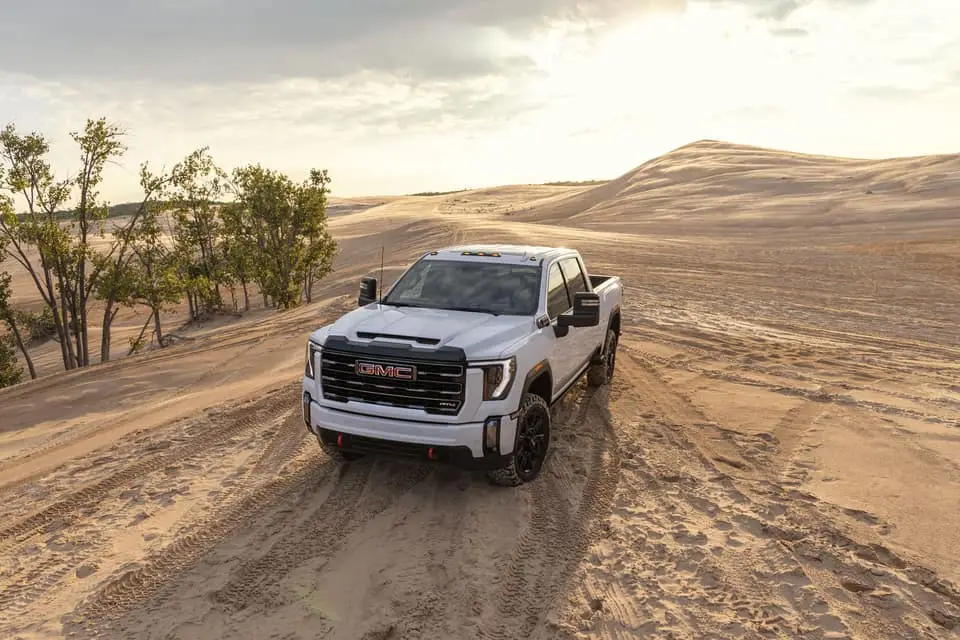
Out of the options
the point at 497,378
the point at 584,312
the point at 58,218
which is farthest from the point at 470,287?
the point at 58,218

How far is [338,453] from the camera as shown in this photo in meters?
6.45

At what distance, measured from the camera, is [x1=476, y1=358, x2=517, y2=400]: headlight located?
5508 mm

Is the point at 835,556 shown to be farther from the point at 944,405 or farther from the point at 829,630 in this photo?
the point at 944,405

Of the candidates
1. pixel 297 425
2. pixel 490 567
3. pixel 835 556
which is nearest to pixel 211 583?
pixel 490 567

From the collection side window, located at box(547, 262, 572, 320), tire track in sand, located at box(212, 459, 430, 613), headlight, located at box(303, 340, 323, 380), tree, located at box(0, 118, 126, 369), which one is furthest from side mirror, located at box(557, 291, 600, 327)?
tree, located at box(0, 118, 126, 369)

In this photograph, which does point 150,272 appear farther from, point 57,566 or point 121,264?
point 57,566

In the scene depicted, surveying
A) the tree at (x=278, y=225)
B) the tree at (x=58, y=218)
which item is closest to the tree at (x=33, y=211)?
the tree at (x=58, y=218)

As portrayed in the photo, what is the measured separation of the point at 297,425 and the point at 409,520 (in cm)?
288

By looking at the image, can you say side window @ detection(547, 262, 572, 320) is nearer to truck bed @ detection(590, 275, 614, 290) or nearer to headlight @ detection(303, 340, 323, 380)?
truck bed @ detection(590, 275, 614, 290)

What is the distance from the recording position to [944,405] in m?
8.48

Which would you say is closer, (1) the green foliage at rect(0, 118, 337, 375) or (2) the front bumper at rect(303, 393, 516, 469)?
(2) the front bumper at rect(303, 393, 516, 469)

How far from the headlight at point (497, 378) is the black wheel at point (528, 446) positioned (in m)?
0.30

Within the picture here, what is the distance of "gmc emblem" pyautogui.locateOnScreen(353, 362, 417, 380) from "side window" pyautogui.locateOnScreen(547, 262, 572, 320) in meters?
1.86

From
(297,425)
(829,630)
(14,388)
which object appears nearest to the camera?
(829,630)
